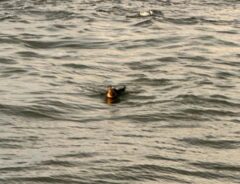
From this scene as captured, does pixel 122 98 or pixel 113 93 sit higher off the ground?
pixel 113 93

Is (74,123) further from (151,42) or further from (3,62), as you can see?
(151,42)

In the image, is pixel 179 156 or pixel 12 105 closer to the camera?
pixel 179 156

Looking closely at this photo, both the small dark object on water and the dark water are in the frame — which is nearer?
the dark water

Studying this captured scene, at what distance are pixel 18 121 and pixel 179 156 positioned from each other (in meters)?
2.69


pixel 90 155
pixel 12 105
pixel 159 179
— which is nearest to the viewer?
pixel 159 179

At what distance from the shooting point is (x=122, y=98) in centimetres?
1152

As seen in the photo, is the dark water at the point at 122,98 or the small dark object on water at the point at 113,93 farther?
the small dark object on water at the point at 113,93

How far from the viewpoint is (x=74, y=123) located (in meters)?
10.0

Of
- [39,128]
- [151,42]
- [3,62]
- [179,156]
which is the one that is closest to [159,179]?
[179,156]

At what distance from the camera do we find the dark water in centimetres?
816

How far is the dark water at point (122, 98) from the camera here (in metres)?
8.16

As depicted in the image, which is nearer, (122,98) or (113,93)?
(113,93)

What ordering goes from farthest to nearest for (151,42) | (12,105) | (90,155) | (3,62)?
(151,42) < (3,62) < (12,105) < (90,155)

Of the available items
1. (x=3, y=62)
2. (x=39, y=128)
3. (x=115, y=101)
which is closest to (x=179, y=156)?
(x=39, y=128)
